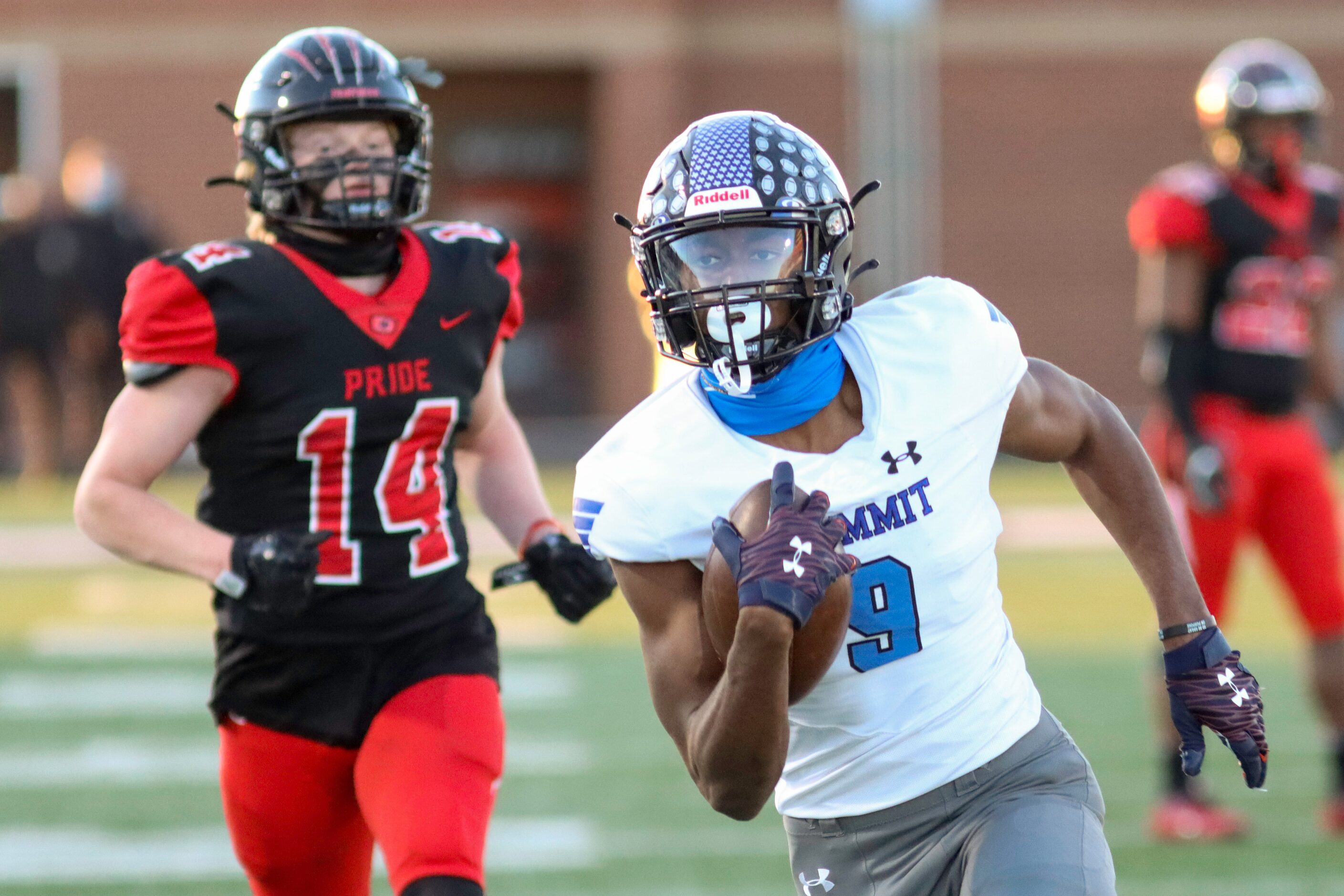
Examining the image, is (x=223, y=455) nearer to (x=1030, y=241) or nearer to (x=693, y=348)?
(x=693, y=348)

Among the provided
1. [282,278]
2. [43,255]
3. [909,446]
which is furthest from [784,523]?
[43,255]

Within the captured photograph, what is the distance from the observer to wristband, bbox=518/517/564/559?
3.63 m

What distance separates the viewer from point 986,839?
8.84ft

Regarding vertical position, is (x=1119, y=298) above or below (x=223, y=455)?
A: below

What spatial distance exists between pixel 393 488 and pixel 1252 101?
3.13m

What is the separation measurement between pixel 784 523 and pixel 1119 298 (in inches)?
657

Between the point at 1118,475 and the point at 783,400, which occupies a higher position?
the point at 783,400

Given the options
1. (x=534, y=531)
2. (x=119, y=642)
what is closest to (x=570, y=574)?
(x=534, y=531)

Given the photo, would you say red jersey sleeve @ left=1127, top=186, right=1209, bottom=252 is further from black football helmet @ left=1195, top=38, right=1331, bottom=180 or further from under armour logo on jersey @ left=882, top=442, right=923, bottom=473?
under armour logo on jersey @ left=882, top=442, right=923, bottom=473

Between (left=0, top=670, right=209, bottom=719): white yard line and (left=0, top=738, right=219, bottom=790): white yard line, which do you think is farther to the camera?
(left=0, top=670, right=209, bottom=719): white yard line

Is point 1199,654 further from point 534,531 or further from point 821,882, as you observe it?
point 534,531

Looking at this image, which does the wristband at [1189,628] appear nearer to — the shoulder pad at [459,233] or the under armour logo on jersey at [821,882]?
the under armour logo on jersey at [821,882]

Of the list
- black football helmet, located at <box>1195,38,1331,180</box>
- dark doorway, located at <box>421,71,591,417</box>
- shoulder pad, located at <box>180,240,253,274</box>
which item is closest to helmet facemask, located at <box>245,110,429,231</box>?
shoulder pad, located at <box>180,240,253,274</box>

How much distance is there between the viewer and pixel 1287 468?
5.35 meters
